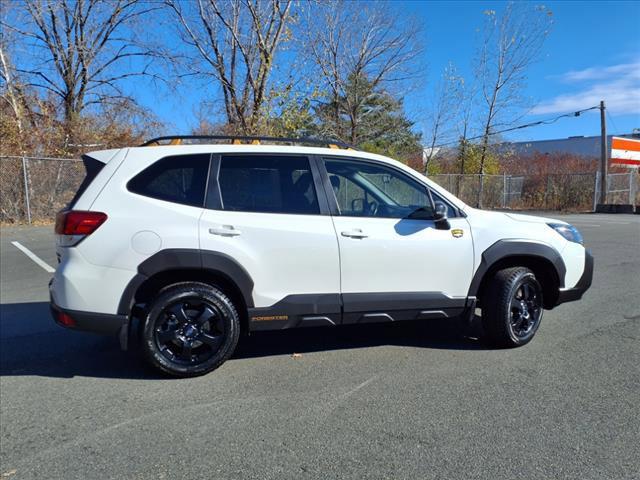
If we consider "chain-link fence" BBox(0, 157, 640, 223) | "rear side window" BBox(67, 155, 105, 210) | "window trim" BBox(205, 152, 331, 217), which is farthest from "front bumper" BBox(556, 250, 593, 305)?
"chain-link fence" BBox(0, 157, 640, 223)

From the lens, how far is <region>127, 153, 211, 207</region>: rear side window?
12.3 ft

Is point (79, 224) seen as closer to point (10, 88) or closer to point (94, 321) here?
point (94, 321)

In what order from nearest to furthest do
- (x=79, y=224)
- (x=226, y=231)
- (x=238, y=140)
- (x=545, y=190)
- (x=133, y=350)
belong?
(x=79, y=224) < (x=226, y=231) < (x=238, y=140) < (x=133, y=350) < (x=545, y=190)

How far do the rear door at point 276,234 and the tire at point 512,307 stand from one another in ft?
4.86

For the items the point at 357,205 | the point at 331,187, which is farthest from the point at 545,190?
the point at 331,187

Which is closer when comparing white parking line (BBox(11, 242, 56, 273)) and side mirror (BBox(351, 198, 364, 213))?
side mirror (BBox(351, 198, 364, 213))

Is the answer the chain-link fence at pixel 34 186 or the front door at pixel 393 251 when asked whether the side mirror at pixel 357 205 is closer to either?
the front door at pixel 393 251

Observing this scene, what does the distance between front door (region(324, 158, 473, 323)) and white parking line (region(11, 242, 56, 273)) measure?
6.77 metres

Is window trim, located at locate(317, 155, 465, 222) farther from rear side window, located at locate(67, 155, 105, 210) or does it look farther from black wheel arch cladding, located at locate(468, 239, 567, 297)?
rear side window, located at locate(67, 155, 105, 210)

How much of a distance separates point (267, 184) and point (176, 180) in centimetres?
73

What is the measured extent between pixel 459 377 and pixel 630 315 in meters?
3.00

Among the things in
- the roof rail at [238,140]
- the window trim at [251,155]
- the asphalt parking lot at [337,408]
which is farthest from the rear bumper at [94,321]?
the roof rail at [238,140]

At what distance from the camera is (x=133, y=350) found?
15.0 ft

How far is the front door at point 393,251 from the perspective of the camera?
159 inches
